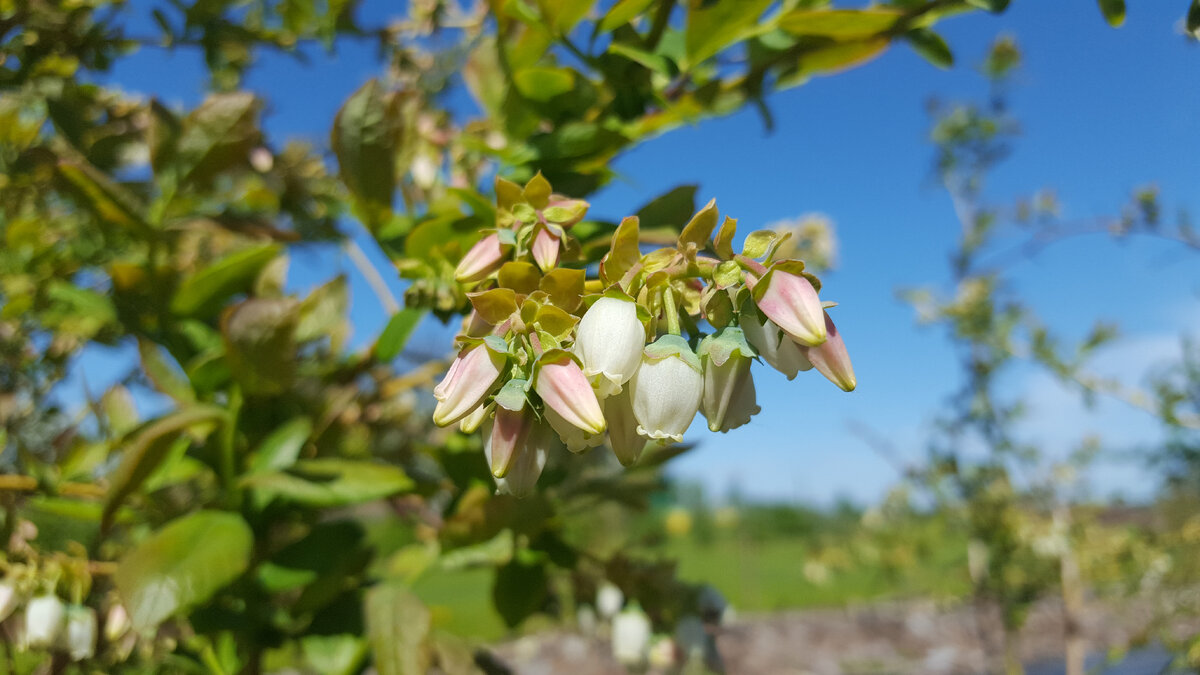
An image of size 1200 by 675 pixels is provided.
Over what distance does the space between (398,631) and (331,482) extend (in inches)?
5.4

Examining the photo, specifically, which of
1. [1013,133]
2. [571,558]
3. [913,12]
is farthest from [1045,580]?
[913,12]

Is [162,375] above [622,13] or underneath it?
underneath

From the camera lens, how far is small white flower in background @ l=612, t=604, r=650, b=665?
0.95m

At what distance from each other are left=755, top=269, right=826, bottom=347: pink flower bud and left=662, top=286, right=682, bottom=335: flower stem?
0.15 feet

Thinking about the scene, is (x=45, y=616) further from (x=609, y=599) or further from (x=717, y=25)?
(x=717, y=25)

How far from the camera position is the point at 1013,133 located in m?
2.81

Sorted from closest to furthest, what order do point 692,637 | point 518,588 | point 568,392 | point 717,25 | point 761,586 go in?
point 568,392, point 717,25, point 518,588, point 692,637, point 761,586

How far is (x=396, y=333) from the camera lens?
707mm

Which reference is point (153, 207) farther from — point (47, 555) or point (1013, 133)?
point (1013, 133)

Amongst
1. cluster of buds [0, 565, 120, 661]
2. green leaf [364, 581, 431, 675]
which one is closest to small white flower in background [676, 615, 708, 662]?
green leaf [364, 581, 431, 675]

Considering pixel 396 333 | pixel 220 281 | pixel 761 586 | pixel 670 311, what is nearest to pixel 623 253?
pixel 670 311

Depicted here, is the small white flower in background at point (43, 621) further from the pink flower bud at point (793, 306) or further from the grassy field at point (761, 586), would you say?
the grassy field at point (761, 586)

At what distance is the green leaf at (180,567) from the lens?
55 centimetres

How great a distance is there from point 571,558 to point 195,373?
409 mm
